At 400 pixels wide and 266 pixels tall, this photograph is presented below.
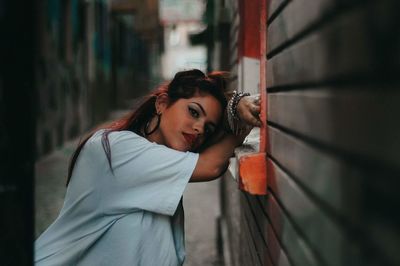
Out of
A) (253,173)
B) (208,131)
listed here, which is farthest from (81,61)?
(253,173)

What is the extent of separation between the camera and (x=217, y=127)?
8.04ft

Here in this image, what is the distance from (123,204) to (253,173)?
0.63 meters

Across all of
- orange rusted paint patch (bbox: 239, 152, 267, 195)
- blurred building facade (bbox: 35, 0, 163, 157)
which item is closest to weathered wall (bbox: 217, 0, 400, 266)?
orange rusted paint patch (bbox: 239, 152, 267, 195)

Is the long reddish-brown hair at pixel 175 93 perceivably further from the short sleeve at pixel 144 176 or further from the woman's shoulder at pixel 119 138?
the short sleeve at pixel 144 176

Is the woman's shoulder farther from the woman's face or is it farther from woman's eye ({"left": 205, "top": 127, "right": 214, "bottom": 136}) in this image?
woman's eye ({"left": 205, "top": 127, "right": 214, "bottom": 136})

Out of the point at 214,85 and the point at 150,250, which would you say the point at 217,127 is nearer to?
the point at 214,85

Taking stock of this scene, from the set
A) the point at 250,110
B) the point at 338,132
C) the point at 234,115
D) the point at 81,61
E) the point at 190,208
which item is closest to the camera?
the point at 338,132

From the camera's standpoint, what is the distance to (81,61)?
49.1 ft

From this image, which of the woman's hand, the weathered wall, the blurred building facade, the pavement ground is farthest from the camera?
the blurred building facade

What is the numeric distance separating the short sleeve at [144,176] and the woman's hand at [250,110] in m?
0.28

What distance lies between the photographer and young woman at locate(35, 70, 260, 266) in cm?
220

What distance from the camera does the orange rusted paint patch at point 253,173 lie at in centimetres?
187

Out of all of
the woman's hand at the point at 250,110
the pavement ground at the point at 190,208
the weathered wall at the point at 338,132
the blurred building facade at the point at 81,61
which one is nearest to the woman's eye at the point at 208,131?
the woman's hand at the point at 250,110

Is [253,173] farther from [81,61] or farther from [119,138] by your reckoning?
[81,61]
